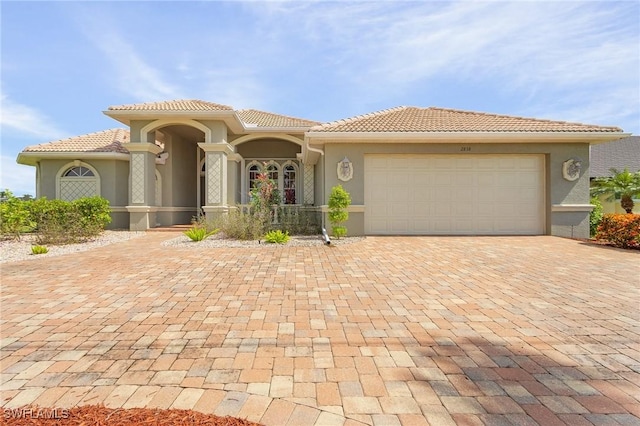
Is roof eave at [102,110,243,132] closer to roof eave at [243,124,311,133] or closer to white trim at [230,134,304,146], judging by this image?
roof eave at [243,124,311,133]

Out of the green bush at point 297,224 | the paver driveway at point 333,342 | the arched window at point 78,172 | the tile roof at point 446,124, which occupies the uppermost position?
the tile roof at point 446,124

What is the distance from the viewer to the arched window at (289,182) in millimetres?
16359

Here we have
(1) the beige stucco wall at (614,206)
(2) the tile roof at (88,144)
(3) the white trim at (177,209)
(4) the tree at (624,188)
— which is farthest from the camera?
(1) the beige stucco wall at (614,206)

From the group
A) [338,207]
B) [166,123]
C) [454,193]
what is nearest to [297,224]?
[338,207]

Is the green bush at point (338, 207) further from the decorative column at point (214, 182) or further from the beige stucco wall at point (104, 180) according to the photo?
the beige stucco wall at point (104, 180)

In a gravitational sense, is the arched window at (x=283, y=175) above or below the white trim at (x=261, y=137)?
below

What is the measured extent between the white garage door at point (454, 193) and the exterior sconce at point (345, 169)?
27.1 inches

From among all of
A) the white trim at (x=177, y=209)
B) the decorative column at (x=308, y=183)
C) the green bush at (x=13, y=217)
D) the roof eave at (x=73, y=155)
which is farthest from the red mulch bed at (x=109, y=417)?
the roof eave at (x=73, y=155)

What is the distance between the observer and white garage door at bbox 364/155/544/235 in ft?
36.2

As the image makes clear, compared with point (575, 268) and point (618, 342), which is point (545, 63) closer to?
point (575, 268)

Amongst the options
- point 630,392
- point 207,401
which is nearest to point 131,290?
point 207,401

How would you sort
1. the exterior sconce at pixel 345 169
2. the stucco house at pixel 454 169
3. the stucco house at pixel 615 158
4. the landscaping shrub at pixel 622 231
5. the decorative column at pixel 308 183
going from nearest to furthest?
1. the landscaping shrub at pixel 622 231
2. the stucco house at pixel 454 169
3. the exterior sconce at pixel 345 169
4. the decorative column at pixel 308 183
5. the stucco house at pixel 615 158

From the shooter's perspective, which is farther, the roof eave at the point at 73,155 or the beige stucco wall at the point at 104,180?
the beige stucco wall at the point at 104,180

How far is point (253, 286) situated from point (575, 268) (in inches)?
255
